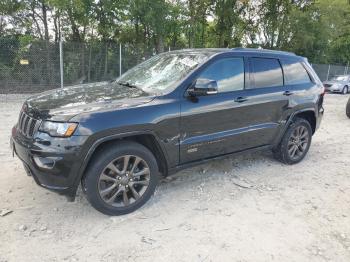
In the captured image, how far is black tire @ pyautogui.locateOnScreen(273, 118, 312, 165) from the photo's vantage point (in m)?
5.15

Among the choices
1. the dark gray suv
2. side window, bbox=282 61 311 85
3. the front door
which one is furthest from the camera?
side window, bbox=282 61 311 85

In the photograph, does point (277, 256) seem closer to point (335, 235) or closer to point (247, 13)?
point (335, 235)

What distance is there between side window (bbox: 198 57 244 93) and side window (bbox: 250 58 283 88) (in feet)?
0.94

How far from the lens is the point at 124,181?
3484 millimetres

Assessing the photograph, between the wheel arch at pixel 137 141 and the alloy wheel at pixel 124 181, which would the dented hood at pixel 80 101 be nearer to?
the wheel arch at pixel 137 141

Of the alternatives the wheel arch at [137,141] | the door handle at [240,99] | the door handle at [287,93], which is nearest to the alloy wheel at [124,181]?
the wheel arch at [137,141]

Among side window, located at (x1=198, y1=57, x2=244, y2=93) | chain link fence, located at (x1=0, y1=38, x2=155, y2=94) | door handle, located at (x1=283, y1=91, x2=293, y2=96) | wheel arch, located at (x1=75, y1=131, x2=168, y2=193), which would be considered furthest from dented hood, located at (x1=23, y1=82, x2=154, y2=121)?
chain link fence, located at (x1=0, y1=38, x2=155, y2=94)

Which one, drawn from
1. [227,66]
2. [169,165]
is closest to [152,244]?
[169,165]

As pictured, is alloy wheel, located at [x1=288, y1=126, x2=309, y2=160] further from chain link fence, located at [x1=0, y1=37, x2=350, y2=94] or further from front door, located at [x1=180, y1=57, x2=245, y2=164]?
chain link fence, located at [x1=0, y1=37, x2=350, y2=94]

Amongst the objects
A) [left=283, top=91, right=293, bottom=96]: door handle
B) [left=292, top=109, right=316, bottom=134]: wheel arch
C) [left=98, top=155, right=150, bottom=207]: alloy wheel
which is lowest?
[left=98, top=155, right=150, bottom=207]: alloy wheel

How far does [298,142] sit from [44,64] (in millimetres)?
9082

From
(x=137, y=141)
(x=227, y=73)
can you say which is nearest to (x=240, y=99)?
(x=227, y=73)

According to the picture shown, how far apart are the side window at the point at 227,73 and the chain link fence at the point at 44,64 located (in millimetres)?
8385

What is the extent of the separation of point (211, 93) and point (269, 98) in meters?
1.30
